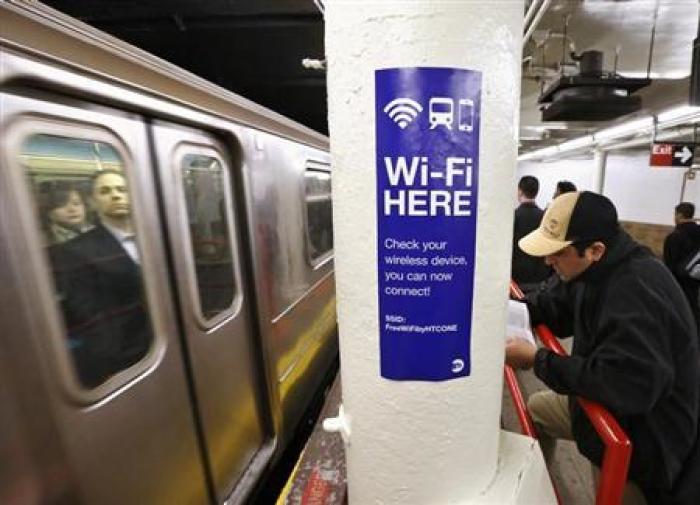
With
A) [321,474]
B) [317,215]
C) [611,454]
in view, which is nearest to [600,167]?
[317,215]

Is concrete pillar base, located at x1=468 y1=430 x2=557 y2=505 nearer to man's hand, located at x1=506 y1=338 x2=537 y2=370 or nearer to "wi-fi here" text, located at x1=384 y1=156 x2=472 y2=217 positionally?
man's hand, located at x1=506 y1=338 x2=537 y2=370

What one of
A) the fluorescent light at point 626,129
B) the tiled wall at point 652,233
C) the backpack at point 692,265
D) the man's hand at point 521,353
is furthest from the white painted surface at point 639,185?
the man's hand at point 521,353

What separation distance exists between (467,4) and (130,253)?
4.77 feet

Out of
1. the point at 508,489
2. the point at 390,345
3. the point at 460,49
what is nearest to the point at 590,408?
the point at 508,489

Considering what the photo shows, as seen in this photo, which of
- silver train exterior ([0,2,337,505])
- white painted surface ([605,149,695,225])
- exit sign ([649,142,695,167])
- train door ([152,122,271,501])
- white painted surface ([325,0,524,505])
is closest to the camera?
white painted surface ([325,0,524,505])

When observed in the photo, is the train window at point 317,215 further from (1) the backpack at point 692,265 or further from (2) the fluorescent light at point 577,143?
(2) the fluorescent light at point 577,143

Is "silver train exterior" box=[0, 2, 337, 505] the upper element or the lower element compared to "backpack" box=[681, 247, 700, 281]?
upper

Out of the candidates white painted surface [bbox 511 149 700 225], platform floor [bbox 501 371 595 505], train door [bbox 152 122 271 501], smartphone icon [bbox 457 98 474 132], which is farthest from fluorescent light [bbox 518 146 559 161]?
smartphone icon [bbox 457 98 474 132]

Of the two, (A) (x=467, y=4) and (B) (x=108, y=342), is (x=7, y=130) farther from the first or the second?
(A) (x=467, y=4)

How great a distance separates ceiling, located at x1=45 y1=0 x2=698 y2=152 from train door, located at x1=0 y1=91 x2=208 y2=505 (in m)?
2.29

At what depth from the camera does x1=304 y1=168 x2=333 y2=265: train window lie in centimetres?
351

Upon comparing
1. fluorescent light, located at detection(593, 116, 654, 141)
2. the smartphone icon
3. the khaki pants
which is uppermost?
fluorescent light, located at detection(593, 116, 654, 141)

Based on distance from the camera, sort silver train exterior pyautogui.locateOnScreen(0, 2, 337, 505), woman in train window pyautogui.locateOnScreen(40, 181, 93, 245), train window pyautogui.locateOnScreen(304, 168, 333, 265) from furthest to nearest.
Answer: train window pyautogui.locateOnScreen(304, 168, 333, 265), woman in train window pyautogui.locateOnScreen(40, 181, 93, 245), silver train exterior pyautogui.locateOnScreen(0, 2, 337, 505)

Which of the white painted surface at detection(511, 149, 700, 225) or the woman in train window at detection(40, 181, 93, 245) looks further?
the white painted surface at detection(511, 149, 700, 225)
